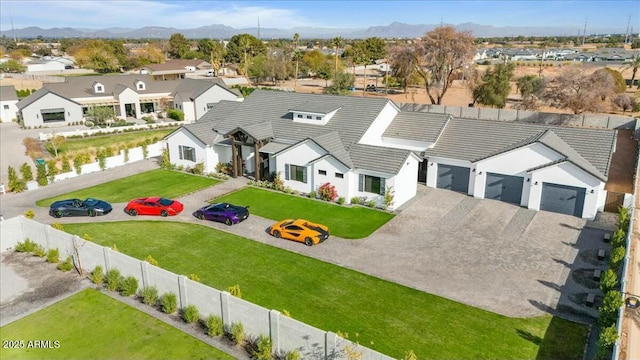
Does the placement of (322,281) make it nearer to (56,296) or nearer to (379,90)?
(56,296)

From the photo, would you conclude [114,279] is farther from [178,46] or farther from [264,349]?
[178,46]

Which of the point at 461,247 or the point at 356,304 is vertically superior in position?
the point at 461,247

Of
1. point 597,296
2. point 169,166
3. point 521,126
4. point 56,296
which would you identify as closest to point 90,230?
point 56,296

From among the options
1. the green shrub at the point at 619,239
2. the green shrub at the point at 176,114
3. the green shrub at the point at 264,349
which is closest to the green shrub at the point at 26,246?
the green shrub at the point at 264,349

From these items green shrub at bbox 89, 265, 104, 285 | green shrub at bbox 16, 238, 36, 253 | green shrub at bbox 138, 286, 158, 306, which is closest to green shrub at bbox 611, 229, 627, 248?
green shrub at bbox 138, 286, 158, 306

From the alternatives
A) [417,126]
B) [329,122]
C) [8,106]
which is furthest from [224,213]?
[8,106]

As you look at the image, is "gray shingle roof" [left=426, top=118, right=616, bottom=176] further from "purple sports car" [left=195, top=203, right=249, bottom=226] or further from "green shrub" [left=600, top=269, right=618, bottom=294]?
"purple sports car" [left=195, top=203, right=249, bottom=226]
